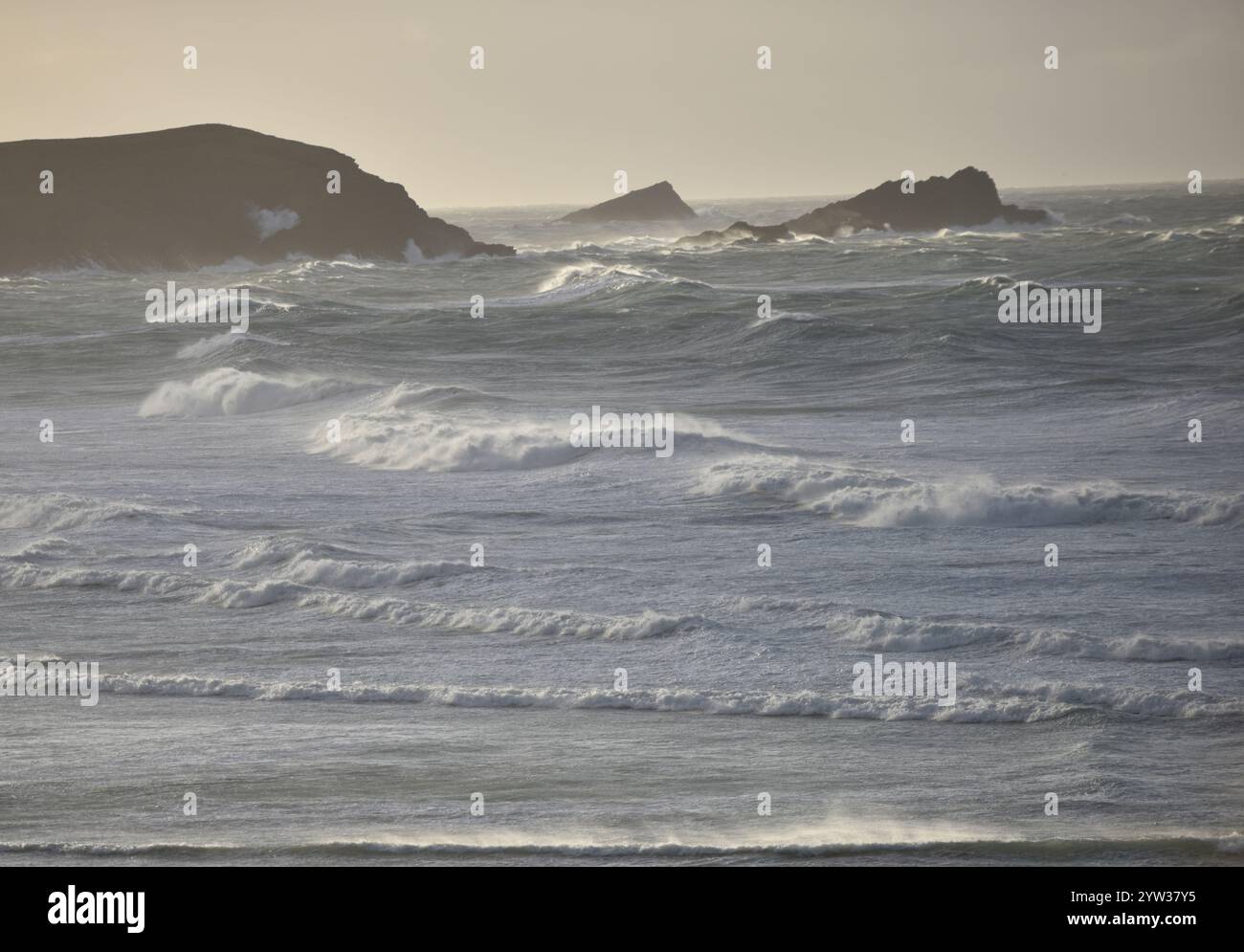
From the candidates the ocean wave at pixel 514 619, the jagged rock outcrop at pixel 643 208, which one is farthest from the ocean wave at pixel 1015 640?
the jagged rock outcrop at pixel 643 208

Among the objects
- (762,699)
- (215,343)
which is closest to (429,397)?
(215,343)

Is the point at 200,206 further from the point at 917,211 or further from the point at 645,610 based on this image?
the point at 645,610

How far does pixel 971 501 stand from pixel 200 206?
81.1 m

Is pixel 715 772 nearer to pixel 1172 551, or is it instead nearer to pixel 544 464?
pixel 1172 551

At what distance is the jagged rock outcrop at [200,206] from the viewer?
3438 inches

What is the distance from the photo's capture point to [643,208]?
136 metres

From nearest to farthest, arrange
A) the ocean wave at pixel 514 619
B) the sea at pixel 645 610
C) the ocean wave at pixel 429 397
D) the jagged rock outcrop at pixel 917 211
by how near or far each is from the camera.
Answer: the sea at pixel 645 610 < the ocean wave at pixel 514 619 < the ocean wave at pixel 429 397 < the jagged rock outcrop at pixel 917 211

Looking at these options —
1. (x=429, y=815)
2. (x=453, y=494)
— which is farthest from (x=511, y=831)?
(x=453, y=494)

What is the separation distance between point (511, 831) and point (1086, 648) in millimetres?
6009

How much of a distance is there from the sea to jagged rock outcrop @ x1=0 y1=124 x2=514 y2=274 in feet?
183

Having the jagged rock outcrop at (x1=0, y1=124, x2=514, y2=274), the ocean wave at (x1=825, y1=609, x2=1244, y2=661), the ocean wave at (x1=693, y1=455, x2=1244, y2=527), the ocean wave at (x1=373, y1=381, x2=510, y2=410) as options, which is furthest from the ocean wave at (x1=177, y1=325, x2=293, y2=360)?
the jagged rock outcrop at (x1=0, y1=124, x2=514, y2=274)

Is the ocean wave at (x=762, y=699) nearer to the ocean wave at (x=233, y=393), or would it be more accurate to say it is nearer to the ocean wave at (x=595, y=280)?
the ocean wave at (x=233, y=393)

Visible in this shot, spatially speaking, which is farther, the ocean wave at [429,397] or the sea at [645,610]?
the ocean wave at [429,397]

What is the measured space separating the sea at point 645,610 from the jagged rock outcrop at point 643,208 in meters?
102
